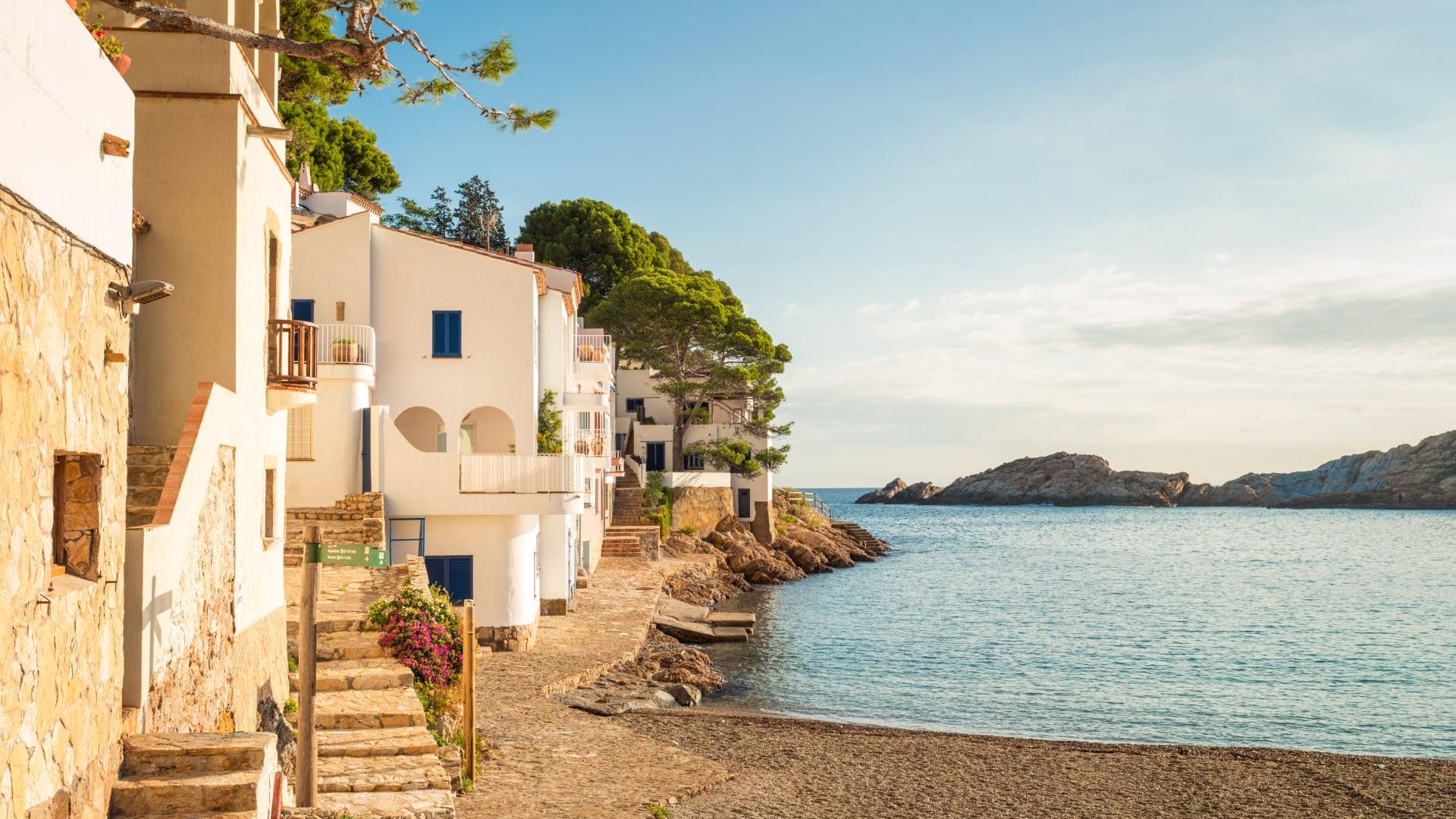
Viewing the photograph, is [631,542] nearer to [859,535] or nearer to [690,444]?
[690,444]

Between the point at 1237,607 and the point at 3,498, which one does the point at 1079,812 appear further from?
the point at 1237,607

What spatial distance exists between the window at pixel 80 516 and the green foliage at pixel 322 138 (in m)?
22.1

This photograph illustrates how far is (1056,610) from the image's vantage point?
5166 centimetres

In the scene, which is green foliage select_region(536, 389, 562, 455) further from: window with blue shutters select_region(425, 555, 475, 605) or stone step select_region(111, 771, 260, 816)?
stone step select_region(111, 771, 260, 816)

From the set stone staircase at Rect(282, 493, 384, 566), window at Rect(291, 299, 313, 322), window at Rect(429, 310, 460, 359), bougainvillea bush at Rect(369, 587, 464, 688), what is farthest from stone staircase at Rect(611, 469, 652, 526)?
bougainvillea bush at Rect(369, 587, 464, 688)

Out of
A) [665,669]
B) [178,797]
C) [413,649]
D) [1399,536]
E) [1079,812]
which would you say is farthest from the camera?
[1399,536]

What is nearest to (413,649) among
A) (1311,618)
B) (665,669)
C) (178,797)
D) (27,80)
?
(178,797)

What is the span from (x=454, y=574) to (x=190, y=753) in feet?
55.2

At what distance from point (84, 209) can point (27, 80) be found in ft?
3.70

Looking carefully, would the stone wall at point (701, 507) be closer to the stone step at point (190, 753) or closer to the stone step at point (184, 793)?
the stone step at point (190, 753)

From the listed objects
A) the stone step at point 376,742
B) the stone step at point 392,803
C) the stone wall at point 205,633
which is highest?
the stone wall at point 205,633

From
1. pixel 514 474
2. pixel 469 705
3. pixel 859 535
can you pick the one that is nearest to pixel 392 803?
pixel 469 705

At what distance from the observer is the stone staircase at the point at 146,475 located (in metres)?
10.3

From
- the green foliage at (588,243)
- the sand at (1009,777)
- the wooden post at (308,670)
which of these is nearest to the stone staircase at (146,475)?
the wooden post at (308,670)
